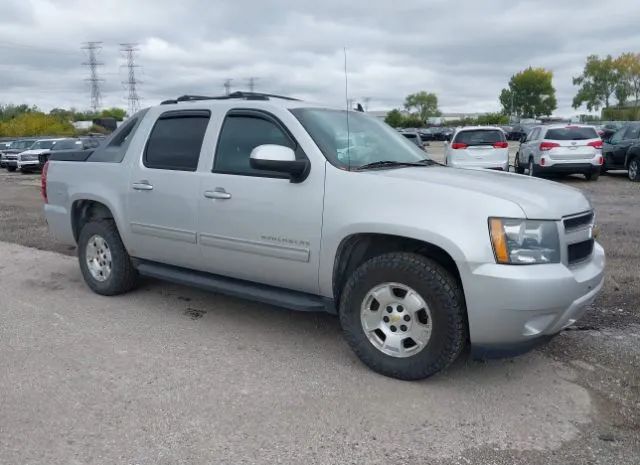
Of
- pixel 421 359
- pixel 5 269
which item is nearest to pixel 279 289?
pixel 421 359

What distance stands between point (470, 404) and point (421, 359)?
384 millimetres

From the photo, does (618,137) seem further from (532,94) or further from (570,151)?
(532,94)

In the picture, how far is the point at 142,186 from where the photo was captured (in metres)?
5.16

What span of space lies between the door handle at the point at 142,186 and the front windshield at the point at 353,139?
1.47m

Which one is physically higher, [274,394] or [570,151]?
[570,151]

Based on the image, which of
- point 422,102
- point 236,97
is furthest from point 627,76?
point 236,97

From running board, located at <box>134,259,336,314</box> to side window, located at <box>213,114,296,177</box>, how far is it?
0.85 meters

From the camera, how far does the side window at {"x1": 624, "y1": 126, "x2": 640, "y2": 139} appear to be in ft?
56.7

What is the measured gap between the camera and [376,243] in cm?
411

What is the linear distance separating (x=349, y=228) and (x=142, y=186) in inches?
83.5

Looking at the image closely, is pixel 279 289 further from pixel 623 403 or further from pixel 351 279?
pixel 623 403

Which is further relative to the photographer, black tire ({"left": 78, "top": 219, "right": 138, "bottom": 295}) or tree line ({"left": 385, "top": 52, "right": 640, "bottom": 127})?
tree line ({"left": 385, "top": 52, "right": 640, "bottom": 127})

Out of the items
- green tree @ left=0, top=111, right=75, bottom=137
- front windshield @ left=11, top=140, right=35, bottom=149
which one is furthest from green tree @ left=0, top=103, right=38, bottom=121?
front windshield @ left=11, top=140, right=35, bottom=149

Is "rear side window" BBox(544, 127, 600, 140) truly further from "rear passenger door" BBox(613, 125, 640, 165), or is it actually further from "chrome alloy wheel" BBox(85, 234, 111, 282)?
"chrome alloy wheel" BBox(85, 234, 111, 282)
